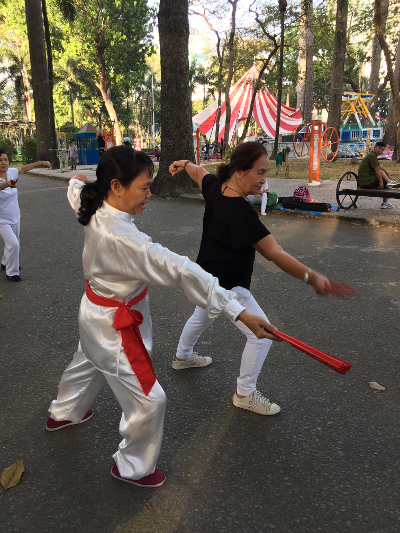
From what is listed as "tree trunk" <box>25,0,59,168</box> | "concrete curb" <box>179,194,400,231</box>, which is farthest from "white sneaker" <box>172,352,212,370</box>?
"tree trunk" <box>25,0,59,168</box>

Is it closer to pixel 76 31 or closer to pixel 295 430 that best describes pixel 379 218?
pixel 295 430

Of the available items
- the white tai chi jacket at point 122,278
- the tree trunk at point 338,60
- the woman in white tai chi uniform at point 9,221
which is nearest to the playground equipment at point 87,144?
the tree trunk at point 338,60

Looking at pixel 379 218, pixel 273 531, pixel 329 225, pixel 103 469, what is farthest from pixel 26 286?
pixel 379 218

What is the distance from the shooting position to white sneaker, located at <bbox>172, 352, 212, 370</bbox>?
340 centimetres

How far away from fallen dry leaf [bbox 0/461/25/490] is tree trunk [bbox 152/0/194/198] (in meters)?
10.7

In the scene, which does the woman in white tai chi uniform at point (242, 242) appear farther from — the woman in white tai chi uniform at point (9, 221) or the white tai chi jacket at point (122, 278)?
the woman in white tai chi uniform at point (9, 221)

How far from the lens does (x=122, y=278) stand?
203cm

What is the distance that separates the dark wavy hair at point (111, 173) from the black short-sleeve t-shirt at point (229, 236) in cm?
66

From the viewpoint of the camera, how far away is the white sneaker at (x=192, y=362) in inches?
134

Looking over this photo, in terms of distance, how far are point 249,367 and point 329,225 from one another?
6510 mm

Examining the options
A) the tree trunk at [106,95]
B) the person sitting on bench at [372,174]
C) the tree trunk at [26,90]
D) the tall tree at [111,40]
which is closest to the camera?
the person sitting on bench at [372,174]

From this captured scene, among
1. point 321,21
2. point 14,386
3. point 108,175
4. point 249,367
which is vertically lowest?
point 14,386

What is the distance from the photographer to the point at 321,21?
20.9 m

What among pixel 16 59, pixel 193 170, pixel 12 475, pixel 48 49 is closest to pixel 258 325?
pixel 12 475
